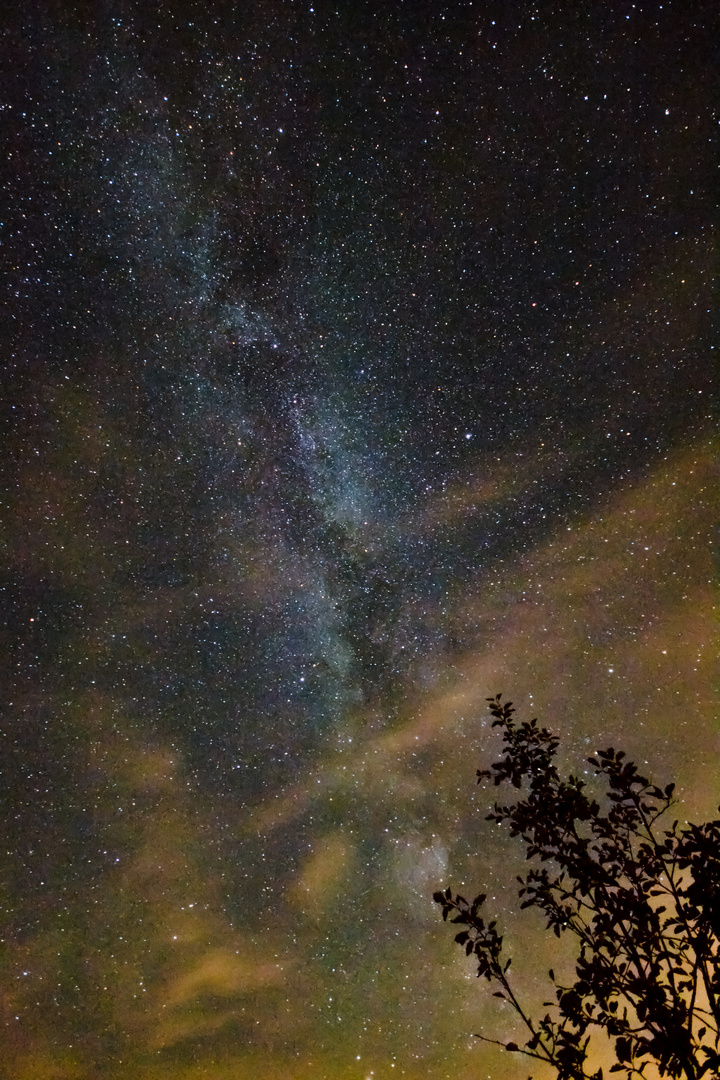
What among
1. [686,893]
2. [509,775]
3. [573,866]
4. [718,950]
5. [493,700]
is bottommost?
[718,950]

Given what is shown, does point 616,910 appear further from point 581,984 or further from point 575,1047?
point 575,1047

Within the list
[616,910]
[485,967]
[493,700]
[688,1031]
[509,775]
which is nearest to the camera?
[688,1031]

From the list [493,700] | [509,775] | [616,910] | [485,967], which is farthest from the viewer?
[493,700]

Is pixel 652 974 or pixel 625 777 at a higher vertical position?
pixel 625 777

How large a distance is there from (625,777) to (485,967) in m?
0.97

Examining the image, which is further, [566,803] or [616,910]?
[566,803]

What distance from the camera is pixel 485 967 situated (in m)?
2.88

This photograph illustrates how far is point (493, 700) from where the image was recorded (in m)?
3.46

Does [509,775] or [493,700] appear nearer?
[509,775]

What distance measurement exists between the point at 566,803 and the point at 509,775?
11.0 inches

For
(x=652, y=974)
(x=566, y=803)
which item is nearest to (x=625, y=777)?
(x=566, y=803)

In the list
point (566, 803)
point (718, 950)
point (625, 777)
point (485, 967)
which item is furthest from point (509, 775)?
point (718, 950)

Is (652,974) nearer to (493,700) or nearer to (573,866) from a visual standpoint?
(573,866)

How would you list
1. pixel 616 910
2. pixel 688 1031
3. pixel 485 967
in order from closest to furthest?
1. pixel 688 1031
2. pixel 616 910
3. pixel 485 967
